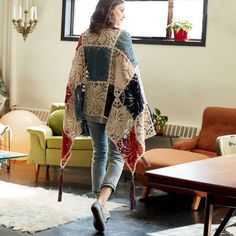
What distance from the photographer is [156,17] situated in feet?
20.2

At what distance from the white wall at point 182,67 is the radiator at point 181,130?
0.21 ft

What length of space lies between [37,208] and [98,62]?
4.05 ft

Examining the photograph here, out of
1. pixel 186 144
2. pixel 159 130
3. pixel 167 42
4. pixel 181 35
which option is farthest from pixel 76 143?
pixel 181 35

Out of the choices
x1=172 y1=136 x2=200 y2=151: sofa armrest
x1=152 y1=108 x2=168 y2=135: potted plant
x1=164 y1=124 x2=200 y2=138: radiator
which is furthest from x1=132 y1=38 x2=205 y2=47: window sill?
x1=172 y1=136 x2=200 y2=151: sofa armrest

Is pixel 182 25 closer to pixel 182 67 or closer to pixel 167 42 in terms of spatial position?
pixel 167 42

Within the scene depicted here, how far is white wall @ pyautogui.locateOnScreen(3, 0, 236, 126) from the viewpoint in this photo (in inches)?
216

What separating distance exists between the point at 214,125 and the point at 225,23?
105cm

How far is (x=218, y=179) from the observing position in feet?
6.56

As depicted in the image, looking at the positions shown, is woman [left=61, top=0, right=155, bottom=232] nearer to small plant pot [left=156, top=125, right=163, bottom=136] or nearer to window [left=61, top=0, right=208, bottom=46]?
small plant pot [left=156, top=125, right=163, bottom=136]

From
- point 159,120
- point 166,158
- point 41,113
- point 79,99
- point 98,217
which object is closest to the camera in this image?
point 98,217

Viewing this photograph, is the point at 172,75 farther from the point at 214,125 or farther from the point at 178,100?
the point at 214,125

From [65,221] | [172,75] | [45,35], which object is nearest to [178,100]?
[172,75]

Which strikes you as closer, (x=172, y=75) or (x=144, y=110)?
(x=144, y=110)

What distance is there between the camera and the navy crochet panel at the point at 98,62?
11.7ft
